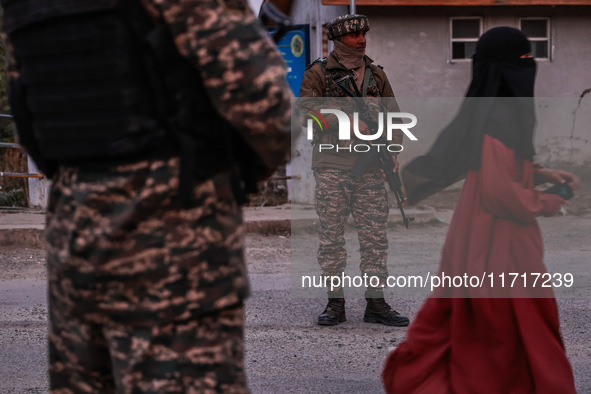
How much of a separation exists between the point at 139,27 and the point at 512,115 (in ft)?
6.92

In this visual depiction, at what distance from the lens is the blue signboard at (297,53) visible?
39.4 feet

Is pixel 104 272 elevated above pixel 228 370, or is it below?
above

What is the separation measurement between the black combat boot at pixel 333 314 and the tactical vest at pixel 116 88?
12.0 ft

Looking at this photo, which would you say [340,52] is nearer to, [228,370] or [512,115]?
[512,115]

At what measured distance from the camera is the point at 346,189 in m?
5.41

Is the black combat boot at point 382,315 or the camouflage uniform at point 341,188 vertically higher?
the camouflage uniform at point 341,188

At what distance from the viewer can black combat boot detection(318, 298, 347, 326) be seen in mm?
5457

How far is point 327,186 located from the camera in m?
5.42

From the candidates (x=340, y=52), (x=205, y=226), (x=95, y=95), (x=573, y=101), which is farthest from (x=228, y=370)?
(x=573, y=101)

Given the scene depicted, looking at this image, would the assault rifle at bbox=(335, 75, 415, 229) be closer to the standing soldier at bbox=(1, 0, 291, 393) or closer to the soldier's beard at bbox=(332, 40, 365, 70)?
the soldier's beard at bbox=(332, 40, 365, 70)

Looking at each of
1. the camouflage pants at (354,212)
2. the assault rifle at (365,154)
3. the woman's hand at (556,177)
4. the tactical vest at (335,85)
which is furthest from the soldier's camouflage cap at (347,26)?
the woman's hand at (556,177)

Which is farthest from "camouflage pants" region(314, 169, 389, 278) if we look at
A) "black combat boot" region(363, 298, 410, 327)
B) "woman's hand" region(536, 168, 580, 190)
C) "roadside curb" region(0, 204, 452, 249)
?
"roadside curb" region(0, 204, 452, 249)

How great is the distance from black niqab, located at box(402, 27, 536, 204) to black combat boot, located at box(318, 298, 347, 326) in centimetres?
190

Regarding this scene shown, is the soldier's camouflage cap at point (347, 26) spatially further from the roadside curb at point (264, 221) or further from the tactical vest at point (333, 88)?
the roadside curb at point (264, 221)
